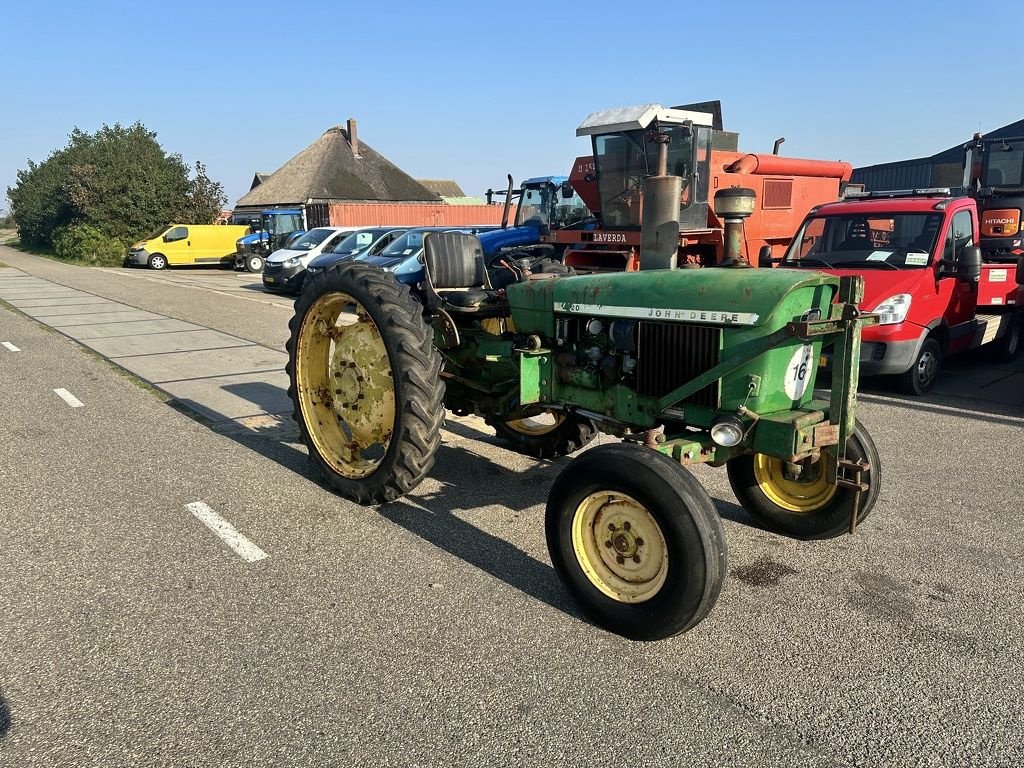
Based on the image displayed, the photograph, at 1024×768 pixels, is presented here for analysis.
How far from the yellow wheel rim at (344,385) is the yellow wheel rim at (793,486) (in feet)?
6.93

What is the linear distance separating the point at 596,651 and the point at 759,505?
1.60 m

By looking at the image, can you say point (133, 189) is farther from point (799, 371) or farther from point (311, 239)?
point (799, 371)

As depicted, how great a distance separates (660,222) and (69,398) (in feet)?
19.6

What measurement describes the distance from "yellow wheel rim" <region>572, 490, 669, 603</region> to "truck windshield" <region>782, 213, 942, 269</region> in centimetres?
574

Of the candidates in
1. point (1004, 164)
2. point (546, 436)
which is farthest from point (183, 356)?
point (1004, 164)

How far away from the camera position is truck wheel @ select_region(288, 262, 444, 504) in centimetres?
418

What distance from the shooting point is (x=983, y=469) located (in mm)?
5293

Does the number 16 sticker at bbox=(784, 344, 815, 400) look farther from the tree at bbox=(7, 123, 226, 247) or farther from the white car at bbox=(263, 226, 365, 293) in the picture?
the tree at bbox=(7, 123, 226, 247)

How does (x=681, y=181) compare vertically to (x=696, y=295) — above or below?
above

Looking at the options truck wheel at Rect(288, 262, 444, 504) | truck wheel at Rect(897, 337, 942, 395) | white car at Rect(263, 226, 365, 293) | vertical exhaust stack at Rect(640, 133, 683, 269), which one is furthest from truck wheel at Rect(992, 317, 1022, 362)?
white car at Rect(263, 226, 365, 293)

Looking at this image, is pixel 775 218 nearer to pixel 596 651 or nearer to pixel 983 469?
pixel 983 469

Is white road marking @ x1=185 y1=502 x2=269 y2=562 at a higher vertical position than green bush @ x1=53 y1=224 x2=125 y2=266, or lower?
lower

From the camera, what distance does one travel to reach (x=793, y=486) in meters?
4.15

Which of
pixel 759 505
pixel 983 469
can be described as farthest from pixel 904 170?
pixel 759 505
